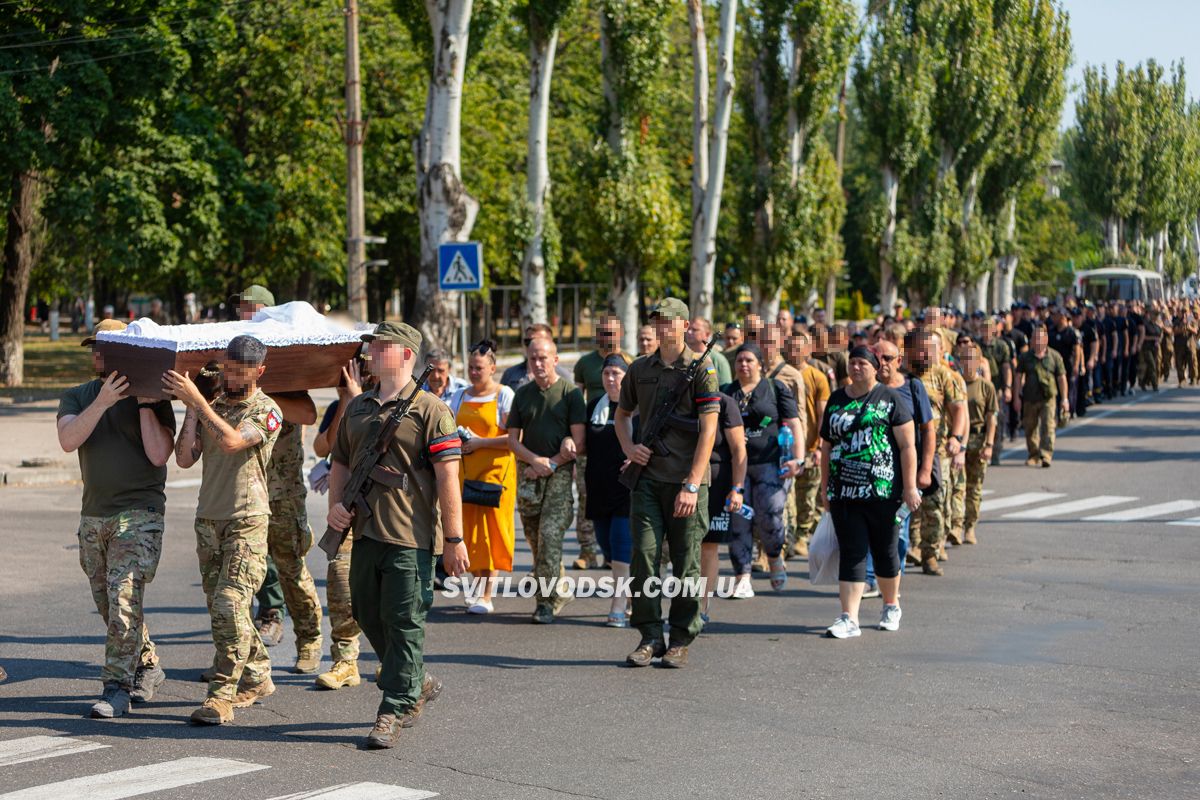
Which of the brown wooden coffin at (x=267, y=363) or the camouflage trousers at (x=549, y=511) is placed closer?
the brown wooden coffin at (x=267, y=363)

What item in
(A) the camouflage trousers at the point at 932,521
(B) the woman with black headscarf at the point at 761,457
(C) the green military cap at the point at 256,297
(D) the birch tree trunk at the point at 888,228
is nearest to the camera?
(C) the green military cap at the point at 256,297

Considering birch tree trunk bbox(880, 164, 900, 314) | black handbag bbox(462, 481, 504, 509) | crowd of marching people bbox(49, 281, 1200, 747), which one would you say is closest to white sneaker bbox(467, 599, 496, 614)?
crowd of marching people bbox(49, 281, 1200, 747)

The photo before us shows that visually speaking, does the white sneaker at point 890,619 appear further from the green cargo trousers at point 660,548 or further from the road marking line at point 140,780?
the road marking line at point 140,780

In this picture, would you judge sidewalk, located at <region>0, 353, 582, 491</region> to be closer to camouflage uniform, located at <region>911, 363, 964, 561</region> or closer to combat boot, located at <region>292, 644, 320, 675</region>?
combat boot, located at <region>292, 644, 320, 675</region>

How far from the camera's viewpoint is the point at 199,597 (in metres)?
10.8

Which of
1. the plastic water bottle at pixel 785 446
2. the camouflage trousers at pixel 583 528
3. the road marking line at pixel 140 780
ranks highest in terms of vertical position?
the plastic water bottle at pixel 785 446

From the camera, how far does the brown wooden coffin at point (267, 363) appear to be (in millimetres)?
7133

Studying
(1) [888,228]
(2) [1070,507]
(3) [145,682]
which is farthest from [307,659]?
(1) [888,228]

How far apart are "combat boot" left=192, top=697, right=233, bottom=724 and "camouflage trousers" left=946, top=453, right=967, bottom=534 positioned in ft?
22.8

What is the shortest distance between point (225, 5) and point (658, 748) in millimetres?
29597

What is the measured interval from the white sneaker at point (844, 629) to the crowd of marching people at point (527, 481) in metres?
0.02

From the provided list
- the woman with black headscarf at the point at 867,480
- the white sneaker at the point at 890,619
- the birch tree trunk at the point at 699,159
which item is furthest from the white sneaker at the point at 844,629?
the birch tree trunk at the point at 699,159

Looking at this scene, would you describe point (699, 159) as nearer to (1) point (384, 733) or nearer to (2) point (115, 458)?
(2) point (115, 458)

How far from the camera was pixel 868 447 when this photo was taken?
941cm
